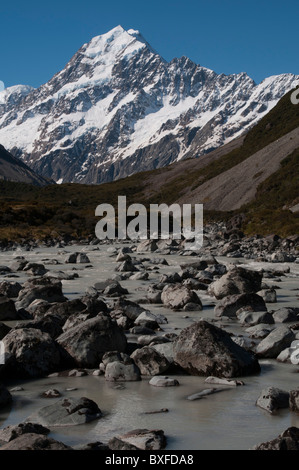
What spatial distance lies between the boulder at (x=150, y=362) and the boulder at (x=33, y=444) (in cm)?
388

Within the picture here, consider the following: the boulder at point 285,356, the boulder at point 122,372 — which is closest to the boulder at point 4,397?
the boulder at point 122,372

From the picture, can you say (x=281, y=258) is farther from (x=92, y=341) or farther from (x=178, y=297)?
(x=92, y=341)

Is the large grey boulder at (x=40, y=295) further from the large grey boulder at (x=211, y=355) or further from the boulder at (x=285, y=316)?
the large grey boulder at (x=211, y=355)

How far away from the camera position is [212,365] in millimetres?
9867

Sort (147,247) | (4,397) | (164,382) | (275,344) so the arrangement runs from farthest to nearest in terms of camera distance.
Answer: (147,247), (275,344), (164,382), (4,397)

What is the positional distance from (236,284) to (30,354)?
984 cm

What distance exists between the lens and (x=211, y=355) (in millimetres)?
9953

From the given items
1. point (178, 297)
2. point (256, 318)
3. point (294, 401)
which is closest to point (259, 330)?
point (256, 318)

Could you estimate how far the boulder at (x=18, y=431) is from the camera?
680cm

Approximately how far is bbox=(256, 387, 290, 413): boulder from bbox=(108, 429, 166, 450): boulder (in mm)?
1885

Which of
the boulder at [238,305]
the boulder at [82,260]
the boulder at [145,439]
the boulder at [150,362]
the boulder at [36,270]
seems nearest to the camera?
the boulder at [145,439]

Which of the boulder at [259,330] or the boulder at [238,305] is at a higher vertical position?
the boulder at [238,305]

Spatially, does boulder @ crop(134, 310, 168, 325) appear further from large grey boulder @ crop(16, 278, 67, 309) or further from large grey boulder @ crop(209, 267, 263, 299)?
large grey boulder @ crop(209, 267, 263, 299)

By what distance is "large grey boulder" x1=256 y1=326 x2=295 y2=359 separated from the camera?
36.8ft
